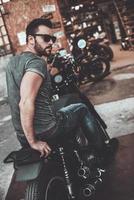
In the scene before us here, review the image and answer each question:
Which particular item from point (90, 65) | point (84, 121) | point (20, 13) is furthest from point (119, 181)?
point (20, 13)

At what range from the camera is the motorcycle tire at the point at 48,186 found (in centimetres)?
282

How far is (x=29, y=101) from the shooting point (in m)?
2.91

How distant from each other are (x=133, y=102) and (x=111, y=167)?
259cm

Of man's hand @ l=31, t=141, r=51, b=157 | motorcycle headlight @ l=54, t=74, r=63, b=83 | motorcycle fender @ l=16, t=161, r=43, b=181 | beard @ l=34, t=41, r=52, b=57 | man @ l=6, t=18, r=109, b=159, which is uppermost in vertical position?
beard @ l=34, t=41, r=52, b=57

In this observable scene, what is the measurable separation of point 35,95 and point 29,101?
3.0 inches

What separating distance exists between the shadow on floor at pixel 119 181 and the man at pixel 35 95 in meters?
0.83

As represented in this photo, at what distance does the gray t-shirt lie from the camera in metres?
3.05

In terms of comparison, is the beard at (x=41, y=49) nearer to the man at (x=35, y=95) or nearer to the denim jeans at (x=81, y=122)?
the man at (x=35, y=95)

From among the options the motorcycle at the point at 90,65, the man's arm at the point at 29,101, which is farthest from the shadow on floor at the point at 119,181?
the motorcycle at the point at 90,65

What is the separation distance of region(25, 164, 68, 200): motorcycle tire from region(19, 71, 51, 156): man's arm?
21cm

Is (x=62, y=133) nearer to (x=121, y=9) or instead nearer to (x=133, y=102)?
(x=133, y=102)

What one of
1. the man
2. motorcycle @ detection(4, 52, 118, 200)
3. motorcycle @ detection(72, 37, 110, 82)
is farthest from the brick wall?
the man

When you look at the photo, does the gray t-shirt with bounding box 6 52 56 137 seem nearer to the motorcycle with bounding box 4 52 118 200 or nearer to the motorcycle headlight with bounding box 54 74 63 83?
the motorcycle with bounding box 4 52 118 200

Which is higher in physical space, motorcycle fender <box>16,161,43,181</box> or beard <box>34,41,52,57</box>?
beard <box>34,41,52,57</box>
